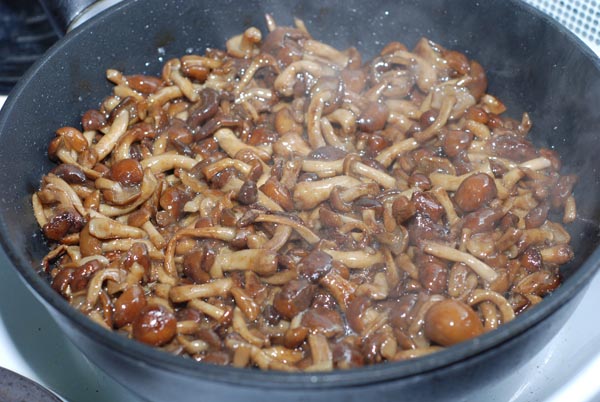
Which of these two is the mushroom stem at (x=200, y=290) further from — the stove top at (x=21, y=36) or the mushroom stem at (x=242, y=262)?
the stove top at (x=21, y=36)

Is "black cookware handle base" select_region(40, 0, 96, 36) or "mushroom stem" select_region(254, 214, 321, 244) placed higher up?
"black cookware handle base" select_region(40, 0, 96, 36)

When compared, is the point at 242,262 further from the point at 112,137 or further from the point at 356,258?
the point at 112,137

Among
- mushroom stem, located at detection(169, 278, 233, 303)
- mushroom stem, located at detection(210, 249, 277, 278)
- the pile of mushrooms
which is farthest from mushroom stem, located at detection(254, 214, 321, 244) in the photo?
mushroom stem, located at detection(169, 278, 233, 303)

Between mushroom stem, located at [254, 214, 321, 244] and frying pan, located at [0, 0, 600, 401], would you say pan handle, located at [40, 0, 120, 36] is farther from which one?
mushroom stem, located at [254, 214, 321, 244]

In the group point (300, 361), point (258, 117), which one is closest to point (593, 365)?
point (300, 361)

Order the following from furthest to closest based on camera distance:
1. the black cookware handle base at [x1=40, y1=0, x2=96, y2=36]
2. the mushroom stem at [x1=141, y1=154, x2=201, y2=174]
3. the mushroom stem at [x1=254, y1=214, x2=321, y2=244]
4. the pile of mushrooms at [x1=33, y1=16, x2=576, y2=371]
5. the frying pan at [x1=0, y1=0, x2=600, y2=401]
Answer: the black cookware handle base at [x1=40, y1=0, x2=96, y2=36]
the mushroom stem at [x1=141, y1=154, x2=201, y2=174]
the mushroom stem at [x1=254, y1=214, x2=321, y2=244]
the pile of mushrooms at [x1=33, y1=16, x2=576, y2=371]
the frying pan at [x1=0, y1=0, x2=600, y2=401]

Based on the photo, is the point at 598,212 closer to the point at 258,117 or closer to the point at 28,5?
the point at 258,117
